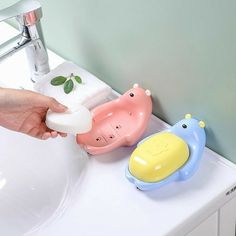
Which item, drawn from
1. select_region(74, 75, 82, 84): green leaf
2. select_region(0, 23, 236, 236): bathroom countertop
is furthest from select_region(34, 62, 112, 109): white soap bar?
select_region(0, 23, 236, 236): bathroom countertop

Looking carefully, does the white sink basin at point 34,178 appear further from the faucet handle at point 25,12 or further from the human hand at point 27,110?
the faucet handle at point 25,12

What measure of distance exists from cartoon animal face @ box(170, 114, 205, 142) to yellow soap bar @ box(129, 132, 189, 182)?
0.7 inches

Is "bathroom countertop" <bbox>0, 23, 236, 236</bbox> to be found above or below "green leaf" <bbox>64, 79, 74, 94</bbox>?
below

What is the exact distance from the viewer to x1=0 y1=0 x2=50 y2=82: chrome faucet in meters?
0.66

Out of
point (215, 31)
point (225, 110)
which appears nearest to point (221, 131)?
point (225, 110)

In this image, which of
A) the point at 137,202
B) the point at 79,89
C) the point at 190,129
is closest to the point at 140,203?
the point at 137,202

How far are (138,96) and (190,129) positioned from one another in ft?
0.32

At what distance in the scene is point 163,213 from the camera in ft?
1.77

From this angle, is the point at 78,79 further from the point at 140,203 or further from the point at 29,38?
the point at 140,203

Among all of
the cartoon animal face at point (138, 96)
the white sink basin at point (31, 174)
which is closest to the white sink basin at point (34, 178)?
the white sink basin at point (31, 174)

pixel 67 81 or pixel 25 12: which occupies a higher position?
pixel 25 12

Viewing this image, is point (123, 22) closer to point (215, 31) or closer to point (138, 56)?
point (138, 56)

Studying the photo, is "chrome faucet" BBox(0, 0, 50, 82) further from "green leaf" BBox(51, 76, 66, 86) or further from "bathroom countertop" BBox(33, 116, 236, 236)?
"bathroom countertop" BBox(33, 116, 236, 236)

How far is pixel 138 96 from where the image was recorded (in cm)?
64
